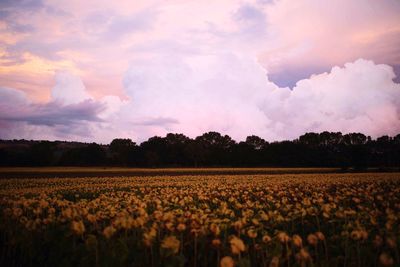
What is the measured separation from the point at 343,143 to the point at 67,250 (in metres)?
111

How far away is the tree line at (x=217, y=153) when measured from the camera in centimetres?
8069

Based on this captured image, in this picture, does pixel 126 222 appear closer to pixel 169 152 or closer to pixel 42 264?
pixel 42 264

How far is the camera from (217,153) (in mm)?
101250

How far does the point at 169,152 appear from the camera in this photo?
104312 mm

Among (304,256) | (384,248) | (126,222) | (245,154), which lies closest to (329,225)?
(384,248)

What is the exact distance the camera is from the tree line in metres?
80.7

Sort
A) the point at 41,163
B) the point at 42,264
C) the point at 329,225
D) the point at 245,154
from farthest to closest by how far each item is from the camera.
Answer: the point at 245,154 < the point at 41,163 < the point at 329,225 < the point at 42,264

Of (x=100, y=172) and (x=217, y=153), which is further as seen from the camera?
(x=217, y=153)

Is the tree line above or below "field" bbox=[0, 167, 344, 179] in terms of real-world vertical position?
above

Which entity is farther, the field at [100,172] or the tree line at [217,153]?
the tree line at [217,153]

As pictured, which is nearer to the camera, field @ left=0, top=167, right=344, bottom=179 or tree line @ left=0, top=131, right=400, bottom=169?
field @ left=0, top=167, right=344, bottom=179

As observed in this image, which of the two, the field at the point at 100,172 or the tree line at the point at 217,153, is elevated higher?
the tree line at the point at 217,153

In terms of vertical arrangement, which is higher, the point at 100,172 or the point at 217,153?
the point at 217,153

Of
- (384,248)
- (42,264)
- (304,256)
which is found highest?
(304,256)
